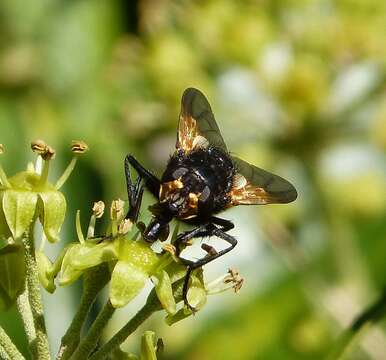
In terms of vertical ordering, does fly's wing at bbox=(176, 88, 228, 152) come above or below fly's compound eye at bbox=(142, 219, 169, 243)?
above

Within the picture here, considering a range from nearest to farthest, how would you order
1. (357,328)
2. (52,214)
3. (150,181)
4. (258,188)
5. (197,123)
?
(52,214) → (357,328) → (150,181) → (258,188) → (197,123)

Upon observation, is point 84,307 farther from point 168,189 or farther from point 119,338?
point 168,189

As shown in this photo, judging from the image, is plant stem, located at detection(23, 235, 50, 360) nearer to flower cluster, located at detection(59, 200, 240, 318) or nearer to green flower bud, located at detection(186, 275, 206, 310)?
flower cluster, located at detection(59, 200, 240, 318)

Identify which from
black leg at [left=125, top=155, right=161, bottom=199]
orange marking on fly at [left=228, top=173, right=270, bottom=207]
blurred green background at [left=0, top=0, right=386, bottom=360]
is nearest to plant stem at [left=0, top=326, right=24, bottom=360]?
black leg at [left=125, top=155, right=161, bottom=199]

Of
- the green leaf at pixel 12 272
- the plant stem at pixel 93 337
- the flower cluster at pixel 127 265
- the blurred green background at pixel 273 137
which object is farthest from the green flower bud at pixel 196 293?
the blurred green background at pixel 273 137

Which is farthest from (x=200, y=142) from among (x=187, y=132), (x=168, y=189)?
(x=168, y=189)

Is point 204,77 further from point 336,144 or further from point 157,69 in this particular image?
point 336,144

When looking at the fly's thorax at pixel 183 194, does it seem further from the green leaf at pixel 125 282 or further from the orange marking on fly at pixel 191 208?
the green leaf at pixel 125 282
